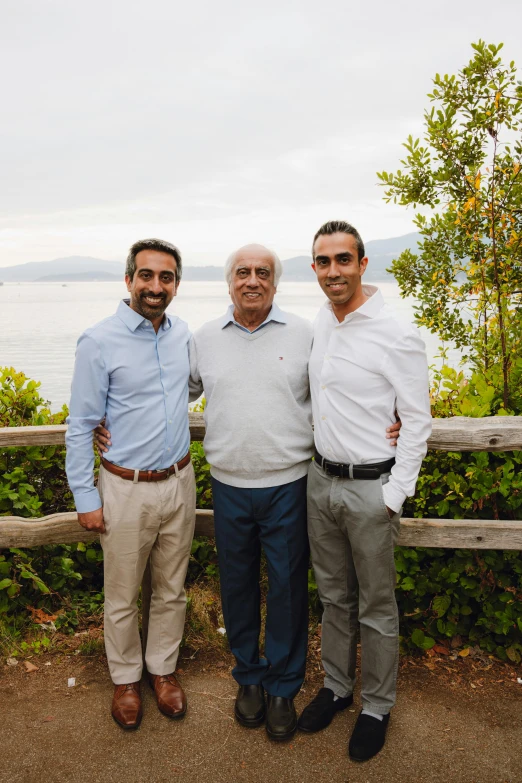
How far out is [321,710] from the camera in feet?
10.2

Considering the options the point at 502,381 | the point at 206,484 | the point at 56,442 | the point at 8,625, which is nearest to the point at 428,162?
the point at 502,381

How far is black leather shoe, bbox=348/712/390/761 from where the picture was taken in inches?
113

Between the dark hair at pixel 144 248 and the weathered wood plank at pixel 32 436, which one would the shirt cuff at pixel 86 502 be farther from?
the dark hair at pixel 144 248

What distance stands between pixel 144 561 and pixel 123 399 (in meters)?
0.89

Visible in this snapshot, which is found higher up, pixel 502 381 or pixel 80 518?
pixel 502 381

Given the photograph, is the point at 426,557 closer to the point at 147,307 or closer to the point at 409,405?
the point at 409,405

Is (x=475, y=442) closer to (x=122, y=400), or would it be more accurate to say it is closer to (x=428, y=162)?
(x=122, y=400)

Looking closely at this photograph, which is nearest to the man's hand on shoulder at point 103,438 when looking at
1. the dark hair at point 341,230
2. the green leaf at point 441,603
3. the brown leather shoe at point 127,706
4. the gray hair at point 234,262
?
the gray hair at point 234,262

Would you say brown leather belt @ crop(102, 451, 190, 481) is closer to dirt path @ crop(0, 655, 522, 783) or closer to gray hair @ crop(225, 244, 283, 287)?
gray hair @ crop(225, 244, 283, 287)

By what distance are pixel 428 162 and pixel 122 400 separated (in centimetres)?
356

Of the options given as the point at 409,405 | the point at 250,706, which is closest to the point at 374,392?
the point at 409,405

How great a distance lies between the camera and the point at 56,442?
141 inches

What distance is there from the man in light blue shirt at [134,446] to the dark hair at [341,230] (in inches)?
31.0

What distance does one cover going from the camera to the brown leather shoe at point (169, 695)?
317 centimetres
